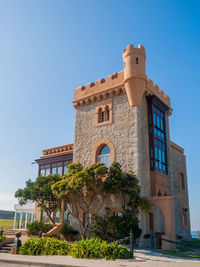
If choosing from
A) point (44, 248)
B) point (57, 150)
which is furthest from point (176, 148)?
point (44, 248)

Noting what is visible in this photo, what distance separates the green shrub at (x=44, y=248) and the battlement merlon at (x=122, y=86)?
10562 mm

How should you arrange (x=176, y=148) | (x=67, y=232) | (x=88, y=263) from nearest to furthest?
(x=88, y=263)
(x=67, y=232)
(x=176, y=148)

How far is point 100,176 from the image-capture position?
16.6m

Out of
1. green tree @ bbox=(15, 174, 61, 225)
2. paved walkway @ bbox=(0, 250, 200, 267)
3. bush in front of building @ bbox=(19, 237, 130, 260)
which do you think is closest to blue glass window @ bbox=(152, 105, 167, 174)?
green tree @ bbox=(15, 174, 61, 225)

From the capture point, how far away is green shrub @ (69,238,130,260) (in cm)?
1032

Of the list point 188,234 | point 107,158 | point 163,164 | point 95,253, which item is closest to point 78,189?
point 107,158

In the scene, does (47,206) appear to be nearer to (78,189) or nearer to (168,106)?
(78,189)

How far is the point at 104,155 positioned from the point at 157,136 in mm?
4406

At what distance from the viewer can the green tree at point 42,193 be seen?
64.3 feet

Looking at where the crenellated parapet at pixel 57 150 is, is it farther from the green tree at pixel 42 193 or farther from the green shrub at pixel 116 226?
Answer: the green shrub at pixel 116 226

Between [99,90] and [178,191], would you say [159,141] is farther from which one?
[178,191]

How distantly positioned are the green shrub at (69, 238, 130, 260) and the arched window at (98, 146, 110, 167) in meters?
7.98

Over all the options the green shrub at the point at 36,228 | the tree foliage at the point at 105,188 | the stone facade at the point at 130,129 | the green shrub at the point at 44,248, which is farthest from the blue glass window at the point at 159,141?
the green shrub at the point at 36,228

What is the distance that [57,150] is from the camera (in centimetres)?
2706
